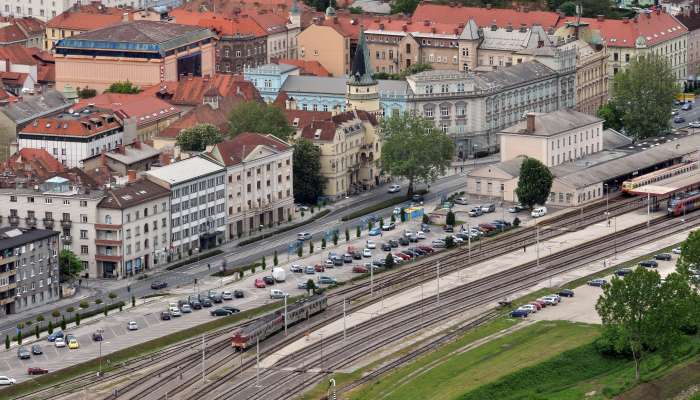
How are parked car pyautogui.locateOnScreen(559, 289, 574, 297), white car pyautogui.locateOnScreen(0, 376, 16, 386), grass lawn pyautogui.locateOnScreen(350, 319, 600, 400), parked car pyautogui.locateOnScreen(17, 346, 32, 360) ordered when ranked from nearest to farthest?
grass lawn pyautogui.locateOnScreen(350, 319, 600, 400), white car pyautogui.locateOnScreen(0, 376, 16, 386), parked car pyautogui.locateOnScreen(17, 346, 32, 360), parked car pyautogui.locateOnScreen(559, 289, 574, 297)

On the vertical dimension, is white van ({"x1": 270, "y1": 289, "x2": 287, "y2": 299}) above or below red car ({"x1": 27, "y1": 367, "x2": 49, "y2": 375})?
above

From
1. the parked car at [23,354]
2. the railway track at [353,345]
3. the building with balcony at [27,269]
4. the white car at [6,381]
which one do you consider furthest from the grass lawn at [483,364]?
Answer: the building with balcony at [27,269]

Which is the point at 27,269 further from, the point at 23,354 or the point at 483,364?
the point at 483,364

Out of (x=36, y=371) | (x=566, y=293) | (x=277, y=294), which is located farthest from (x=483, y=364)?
(x=36, y=371)

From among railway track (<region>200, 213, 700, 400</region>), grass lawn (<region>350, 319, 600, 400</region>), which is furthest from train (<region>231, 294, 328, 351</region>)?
grass lawn (<region>350, 319, 600, 400</region>)

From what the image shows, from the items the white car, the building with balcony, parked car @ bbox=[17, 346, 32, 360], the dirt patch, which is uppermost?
the building with balcony

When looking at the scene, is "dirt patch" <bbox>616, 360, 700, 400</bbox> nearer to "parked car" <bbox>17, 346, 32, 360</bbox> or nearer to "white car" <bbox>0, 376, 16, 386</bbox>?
"white car" <bbox>0, 376, 16, 386</bbox>
